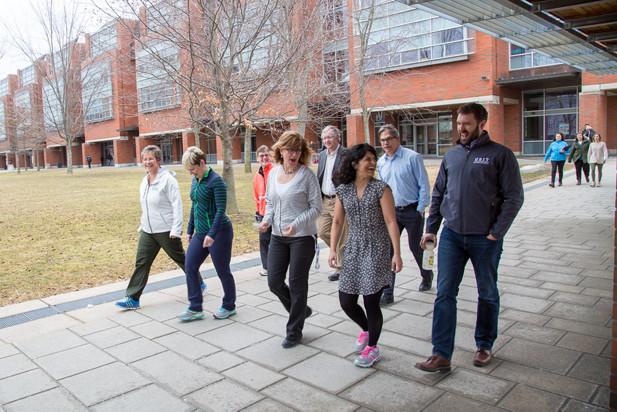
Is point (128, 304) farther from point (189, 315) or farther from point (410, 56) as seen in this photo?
point (410, 56)

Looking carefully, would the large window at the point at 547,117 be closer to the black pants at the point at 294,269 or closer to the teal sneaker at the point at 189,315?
the black pants at the point at 294,269

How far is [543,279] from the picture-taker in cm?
581

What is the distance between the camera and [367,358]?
3.57 meters

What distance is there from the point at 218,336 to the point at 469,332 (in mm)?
2242

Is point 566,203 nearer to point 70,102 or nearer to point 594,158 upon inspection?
point 594,158

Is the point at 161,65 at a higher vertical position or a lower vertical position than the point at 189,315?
higher

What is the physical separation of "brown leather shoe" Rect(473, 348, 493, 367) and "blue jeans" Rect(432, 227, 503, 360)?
10cm

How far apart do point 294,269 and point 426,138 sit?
32.3m

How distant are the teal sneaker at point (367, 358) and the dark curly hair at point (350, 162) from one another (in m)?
1.28

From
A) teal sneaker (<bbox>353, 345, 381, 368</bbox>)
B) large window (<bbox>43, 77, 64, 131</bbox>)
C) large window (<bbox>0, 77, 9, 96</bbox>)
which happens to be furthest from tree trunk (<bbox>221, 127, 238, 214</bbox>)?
large window (<bbox>0, 77, 9, 96</bbox>)

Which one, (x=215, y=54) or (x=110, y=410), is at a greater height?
(x=215, y=54)

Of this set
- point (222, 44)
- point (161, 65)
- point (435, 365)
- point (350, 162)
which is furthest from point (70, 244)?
point (435, 365)

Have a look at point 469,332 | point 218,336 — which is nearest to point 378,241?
point 469,332

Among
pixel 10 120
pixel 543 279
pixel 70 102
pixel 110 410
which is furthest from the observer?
pixel 10 120
